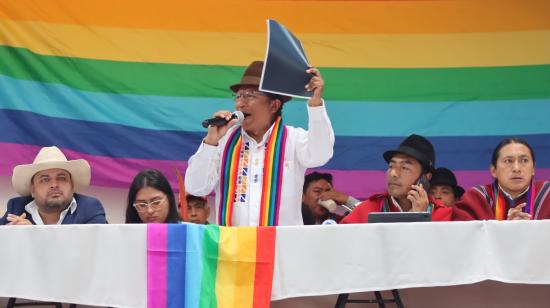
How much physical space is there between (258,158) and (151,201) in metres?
0.51

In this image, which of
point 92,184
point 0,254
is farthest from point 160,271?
point 92,184

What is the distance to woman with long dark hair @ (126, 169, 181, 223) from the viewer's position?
375cm

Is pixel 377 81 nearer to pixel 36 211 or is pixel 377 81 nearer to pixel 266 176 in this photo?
pixel 266 176

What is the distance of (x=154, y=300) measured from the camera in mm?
2938

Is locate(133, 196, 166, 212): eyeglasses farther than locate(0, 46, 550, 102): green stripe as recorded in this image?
No

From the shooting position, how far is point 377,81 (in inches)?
203

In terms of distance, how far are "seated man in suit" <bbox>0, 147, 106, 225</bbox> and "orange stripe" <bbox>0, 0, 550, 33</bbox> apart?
41.3 inches

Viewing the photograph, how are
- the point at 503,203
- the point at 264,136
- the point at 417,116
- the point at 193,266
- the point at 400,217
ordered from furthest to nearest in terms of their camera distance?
the point at 417,116 → the point at 264,136 → the point at 503,203 → the point at 400,217 → the point at 193,266

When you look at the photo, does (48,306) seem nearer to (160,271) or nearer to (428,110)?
(160,271)

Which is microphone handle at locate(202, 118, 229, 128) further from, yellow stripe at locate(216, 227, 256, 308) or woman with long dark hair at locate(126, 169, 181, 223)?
yellow stripe at locate(216, 227, 256, 308)

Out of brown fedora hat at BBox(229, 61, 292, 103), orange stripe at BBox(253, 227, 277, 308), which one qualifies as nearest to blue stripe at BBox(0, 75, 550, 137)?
brown fedora hat at BBox(229, 61, 292, 103)

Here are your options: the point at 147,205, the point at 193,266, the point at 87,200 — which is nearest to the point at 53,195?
the point at 87,200

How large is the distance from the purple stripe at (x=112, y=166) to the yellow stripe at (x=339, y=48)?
554mm

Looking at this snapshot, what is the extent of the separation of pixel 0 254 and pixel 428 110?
276cm
